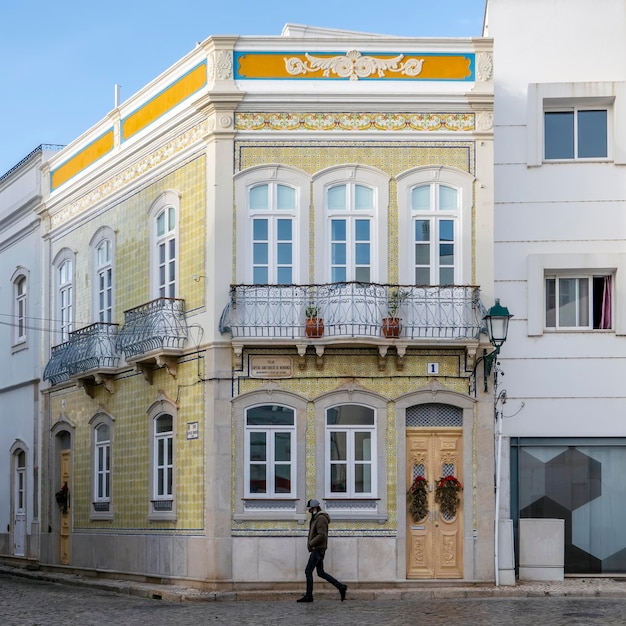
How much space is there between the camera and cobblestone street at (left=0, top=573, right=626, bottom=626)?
1836 cm

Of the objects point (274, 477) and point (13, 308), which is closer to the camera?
point (274, 477)

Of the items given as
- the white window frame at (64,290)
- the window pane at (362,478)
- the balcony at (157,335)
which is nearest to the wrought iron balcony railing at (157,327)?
the balcony at (157,335)

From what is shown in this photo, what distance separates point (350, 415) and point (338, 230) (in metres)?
3.20

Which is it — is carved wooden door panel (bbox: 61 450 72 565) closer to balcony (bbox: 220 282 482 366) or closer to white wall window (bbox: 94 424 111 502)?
white wall window (bbox: 94 424 111 502)

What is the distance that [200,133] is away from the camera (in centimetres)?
2394

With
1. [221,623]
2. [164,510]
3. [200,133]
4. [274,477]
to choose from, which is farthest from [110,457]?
[221,623]

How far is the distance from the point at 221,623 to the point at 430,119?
964 cm

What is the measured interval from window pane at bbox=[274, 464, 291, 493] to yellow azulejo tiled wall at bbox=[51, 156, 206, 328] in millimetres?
3195

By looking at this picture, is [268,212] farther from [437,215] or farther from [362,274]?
[437,215]

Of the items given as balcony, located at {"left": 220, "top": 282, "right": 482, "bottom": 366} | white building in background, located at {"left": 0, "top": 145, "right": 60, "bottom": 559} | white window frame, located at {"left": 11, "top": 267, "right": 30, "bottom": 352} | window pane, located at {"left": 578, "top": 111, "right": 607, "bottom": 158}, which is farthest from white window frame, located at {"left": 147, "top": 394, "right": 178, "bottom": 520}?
window pane, located at {"left": 578, "top": 111, "right": 607, "bottom": 158}

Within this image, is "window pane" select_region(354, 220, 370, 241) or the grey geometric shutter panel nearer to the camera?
the grey geometric shutter panel

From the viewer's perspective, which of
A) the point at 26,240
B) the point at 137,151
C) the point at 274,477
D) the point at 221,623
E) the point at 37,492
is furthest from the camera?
the point at 26,240

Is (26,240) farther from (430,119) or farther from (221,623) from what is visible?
(221,623)

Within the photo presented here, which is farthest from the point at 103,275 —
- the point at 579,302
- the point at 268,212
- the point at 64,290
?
the point at 579,302
